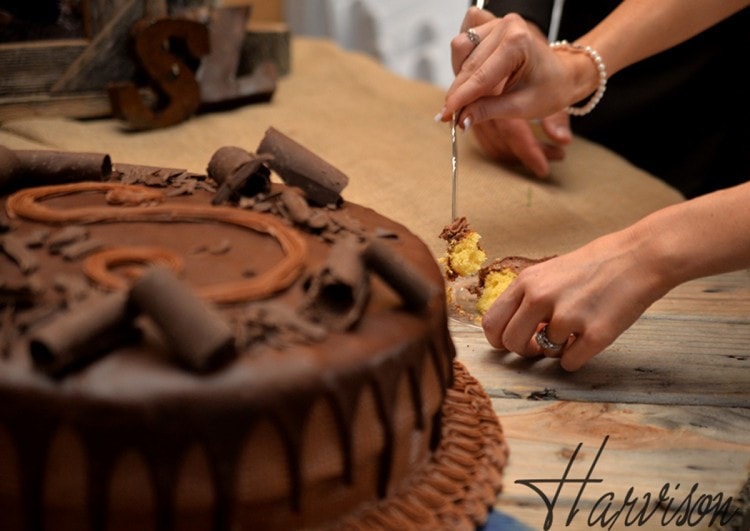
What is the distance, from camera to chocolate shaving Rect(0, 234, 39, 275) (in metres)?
1.10

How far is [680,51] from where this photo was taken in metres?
2.43

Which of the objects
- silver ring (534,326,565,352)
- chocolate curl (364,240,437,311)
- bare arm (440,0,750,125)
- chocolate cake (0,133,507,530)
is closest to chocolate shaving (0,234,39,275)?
chocolate cake (0,133,507,530)

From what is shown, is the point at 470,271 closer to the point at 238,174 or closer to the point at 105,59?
the point at 238,174

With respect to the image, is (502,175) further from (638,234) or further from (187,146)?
(638,234)

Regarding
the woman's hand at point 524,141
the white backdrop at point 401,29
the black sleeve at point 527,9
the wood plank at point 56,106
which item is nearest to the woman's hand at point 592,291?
the woman's hand at point 524,141

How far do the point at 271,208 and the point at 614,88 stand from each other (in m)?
1.47

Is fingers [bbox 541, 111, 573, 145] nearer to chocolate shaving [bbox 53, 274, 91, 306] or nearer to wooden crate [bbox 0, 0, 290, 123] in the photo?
wooden crate [bbox 0, 0, 290, 123]

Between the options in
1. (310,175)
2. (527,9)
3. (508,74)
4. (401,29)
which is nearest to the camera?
(310,175)

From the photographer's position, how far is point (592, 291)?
4.52 ft

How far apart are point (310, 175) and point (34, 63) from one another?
1298mm

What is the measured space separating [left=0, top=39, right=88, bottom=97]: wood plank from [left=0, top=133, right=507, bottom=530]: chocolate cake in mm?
1168

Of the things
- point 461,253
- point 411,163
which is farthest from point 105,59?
point 461,253

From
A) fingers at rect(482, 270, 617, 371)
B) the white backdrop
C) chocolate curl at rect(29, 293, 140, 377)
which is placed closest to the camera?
chocolate curl at rect(29, 293, 140, 377)

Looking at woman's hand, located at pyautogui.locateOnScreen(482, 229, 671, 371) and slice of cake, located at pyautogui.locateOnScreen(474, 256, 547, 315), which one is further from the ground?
woman's hand, located at pyautogui.locateOnScreen(482, 229, 671, 371)
